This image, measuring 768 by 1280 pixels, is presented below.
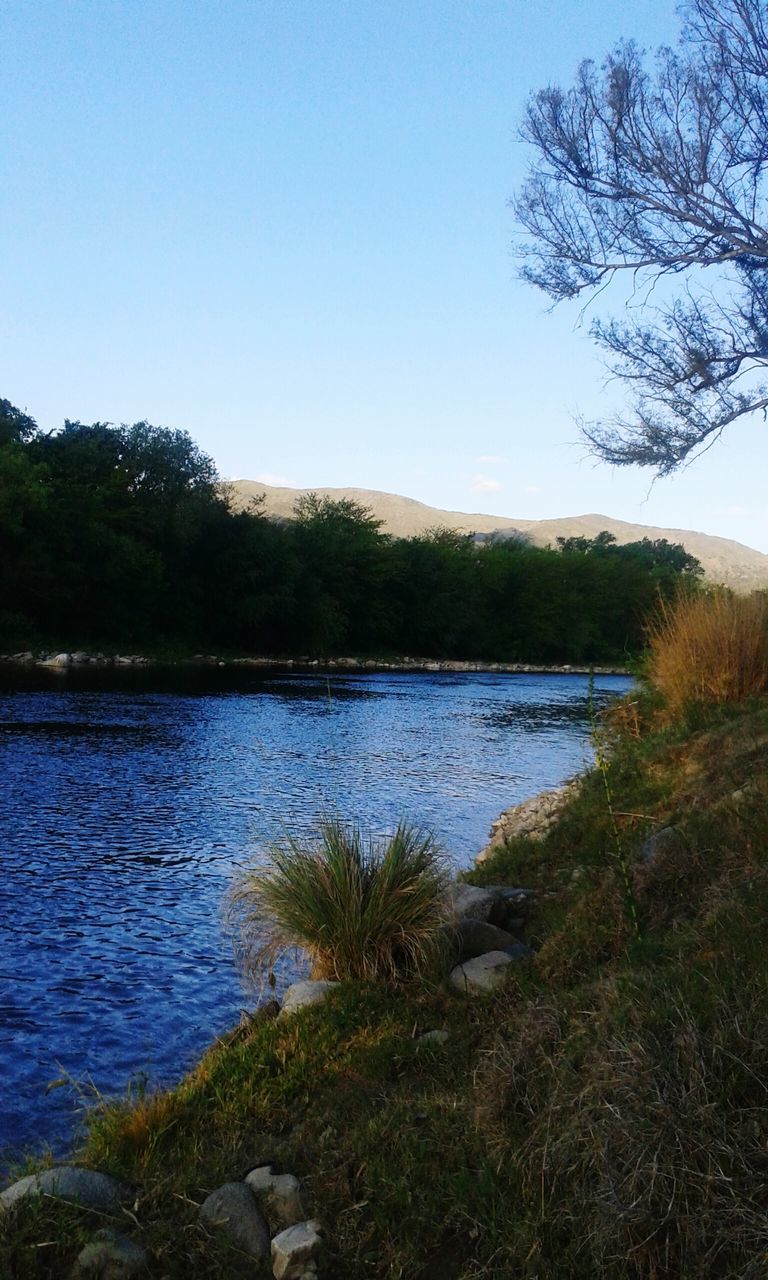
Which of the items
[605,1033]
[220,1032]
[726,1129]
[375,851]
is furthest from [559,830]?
[726,1129]

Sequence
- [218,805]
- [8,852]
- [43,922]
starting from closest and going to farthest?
[43,922]
[8,852]
[218,805]

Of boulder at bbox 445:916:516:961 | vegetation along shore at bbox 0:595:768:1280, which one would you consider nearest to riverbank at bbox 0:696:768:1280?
vegetation along shore at bbox 0:595:768:1280

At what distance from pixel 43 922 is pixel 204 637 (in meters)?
50.9

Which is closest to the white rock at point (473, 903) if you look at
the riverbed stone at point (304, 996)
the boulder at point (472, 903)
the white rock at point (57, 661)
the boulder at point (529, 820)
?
the boulder at point (472, 903)

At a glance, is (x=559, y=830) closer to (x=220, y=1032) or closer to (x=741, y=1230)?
(x=220, y=1032)

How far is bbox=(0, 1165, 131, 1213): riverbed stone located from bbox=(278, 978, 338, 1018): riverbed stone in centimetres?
200

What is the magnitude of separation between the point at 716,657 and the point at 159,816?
7.69 m

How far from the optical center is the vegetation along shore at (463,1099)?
11.8 feet

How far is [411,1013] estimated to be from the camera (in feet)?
20.0

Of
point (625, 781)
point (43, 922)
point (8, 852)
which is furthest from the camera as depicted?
point (8, 852)

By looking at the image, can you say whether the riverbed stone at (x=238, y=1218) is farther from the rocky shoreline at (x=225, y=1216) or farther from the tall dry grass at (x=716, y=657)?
the tall dry grass at (x=716, y=657)

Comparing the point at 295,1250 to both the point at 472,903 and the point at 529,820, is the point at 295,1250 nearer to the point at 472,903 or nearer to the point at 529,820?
the point at 472,903

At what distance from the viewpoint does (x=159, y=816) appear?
14758 mm

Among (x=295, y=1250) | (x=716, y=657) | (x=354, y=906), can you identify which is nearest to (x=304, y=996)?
(x=354, y=906)
